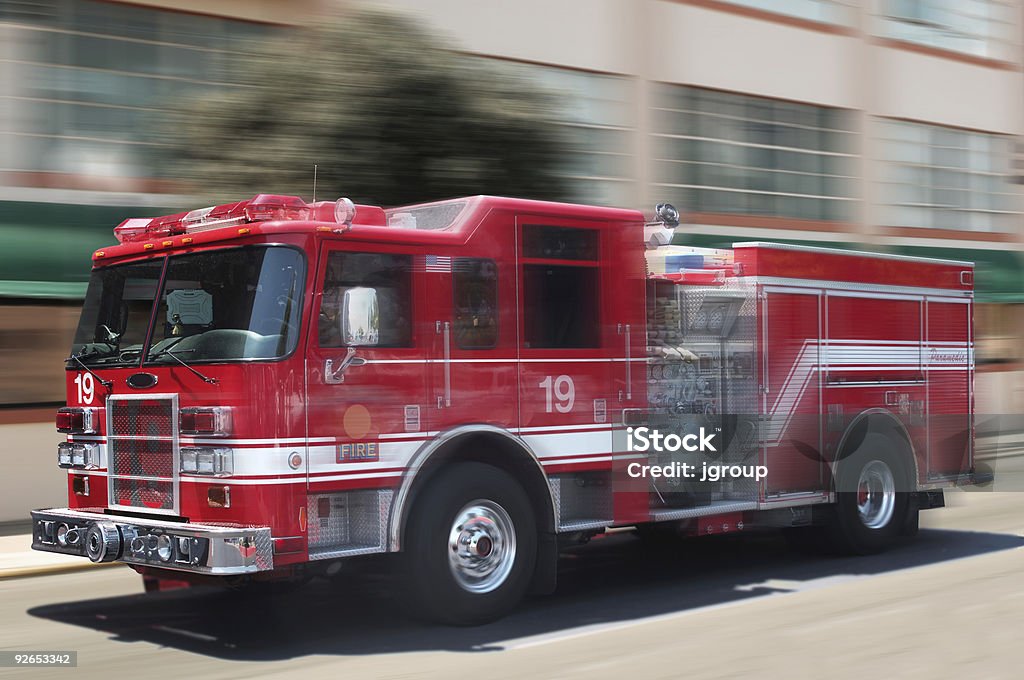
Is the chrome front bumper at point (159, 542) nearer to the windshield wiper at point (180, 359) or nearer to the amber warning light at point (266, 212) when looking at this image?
the windshield wiper at point (180, 359)

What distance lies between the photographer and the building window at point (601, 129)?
18781 mm

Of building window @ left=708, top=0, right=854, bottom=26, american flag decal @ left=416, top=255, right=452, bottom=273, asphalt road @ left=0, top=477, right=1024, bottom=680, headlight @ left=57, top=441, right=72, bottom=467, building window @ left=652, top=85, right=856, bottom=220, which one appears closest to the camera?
asphalt road @ left=0, top=477, right=1024, bottom=680

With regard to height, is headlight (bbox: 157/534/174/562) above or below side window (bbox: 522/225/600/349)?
below

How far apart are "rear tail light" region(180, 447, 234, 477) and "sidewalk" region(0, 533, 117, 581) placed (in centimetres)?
346

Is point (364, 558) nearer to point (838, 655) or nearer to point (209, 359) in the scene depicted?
point (209, 359)

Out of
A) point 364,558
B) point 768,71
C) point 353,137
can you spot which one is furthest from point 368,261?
point 768,71

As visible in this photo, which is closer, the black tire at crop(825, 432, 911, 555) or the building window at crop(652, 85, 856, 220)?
the black tire at crop(825, 432, 911, 555)

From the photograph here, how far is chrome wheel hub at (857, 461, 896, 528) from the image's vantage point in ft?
35.4

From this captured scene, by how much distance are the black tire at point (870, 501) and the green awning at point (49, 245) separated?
831cm

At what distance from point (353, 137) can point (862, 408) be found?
552 centimetres

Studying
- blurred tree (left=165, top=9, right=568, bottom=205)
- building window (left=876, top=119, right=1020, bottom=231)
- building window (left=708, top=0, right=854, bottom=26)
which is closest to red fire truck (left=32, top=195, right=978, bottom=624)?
blurred tree (left=165, top=9, right=568, bottom=205)

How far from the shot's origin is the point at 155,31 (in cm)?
1466

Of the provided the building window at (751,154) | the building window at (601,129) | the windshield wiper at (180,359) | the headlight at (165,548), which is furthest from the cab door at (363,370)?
the building window at (751,154)
